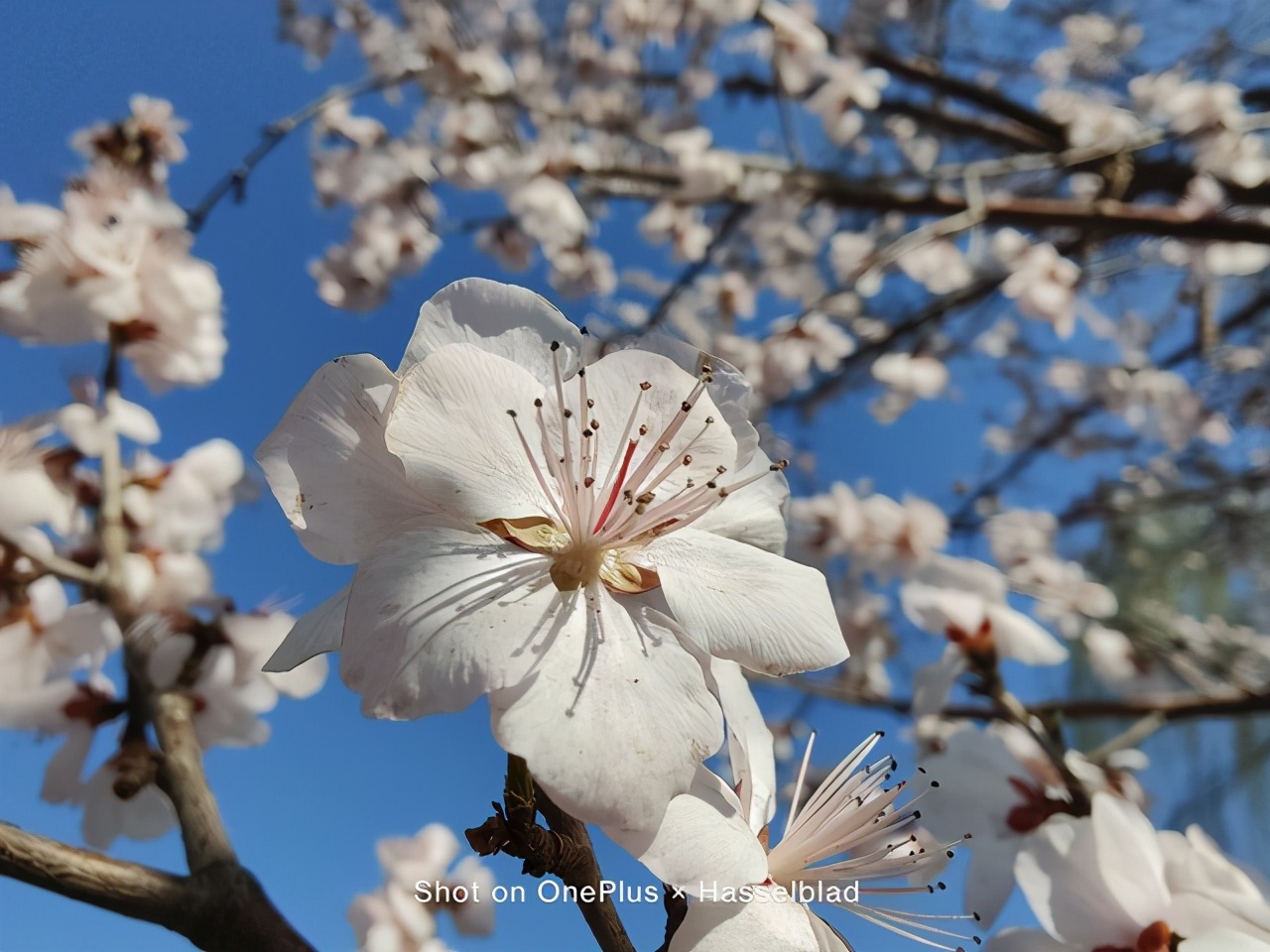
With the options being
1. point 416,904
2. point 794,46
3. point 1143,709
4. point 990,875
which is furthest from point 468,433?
point 794,46

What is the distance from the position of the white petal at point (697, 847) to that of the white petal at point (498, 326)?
17 centimetres

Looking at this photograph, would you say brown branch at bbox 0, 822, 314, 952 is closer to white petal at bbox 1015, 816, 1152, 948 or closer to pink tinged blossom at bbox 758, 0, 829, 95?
white petal at bbox 1015, 816, 1152, 948

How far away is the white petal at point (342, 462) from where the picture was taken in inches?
10.0

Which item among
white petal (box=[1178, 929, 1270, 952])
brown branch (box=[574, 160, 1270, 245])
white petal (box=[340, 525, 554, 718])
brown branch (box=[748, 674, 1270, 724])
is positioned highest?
brown branch (box=[574, 160, 1270, 245])

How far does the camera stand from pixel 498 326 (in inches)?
11.4

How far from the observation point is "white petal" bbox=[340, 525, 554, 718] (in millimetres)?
221

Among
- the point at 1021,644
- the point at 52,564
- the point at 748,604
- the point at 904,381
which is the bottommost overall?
the point at 748,604

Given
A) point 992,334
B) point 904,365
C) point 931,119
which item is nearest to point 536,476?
point 904,365

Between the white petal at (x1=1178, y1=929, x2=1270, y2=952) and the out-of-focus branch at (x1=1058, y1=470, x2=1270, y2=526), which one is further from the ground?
the out-of-focus branch at (x1=1058, y1=470, x2=1270, y2=526)

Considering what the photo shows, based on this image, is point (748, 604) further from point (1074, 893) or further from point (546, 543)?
point (1074, 893)

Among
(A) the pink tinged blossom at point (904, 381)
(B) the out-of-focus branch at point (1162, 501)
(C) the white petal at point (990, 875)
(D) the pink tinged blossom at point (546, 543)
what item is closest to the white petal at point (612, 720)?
(D) the pink tinged blossom at point (546, 543)

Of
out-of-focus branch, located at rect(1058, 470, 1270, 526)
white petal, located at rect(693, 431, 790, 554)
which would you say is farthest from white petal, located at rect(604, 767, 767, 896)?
out-of-focus branch, located at rect(1058, 470, 1270, 526)

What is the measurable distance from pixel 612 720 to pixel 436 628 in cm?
6

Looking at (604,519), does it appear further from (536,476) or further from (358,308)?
(358,308)
